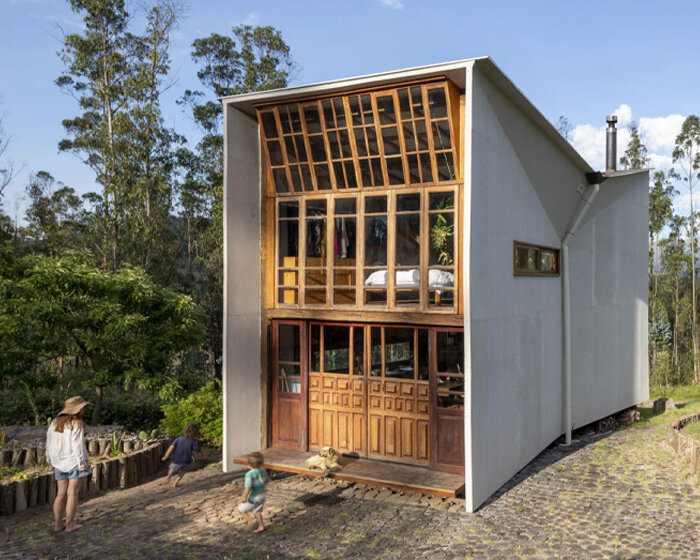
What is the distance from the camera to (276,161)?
965 centimetres

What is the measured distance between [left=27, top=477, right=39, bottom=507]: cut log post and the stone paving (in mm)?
207

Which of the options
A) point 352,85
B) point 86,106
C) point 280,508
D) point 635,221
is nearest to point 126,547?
point 280,508

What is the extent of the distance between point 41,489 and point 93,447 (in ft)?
4.79

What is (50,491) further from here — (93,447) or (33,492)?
(93,447)

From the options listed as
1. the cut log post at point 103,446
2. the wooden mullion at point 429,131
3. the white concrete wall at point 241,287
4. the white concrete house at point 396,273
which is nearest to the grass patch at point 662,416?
the white concrete house at point 396,273

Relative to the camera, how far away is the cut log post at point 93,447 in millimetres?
9664

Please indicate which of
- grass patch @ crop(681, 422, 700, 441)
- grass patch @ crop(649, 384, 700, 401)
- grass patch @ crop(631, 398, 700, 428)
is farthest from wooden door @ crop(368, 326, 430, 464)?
grass patch @ crop(649, 384, 700, 401)

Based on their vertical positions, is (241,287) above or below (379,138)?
below

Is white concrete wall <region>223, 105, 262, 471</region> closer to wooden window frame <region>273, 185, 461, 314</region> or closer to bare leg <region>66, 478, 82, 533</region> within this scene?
wooden window frame <region>273, 185, 461, 314</region>

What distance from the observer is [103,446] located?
31.9 ft

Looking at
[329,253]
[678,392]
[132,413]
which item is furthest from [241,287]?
[678,392]

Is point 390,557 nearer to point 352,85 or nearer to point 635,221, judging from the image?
point 352,85

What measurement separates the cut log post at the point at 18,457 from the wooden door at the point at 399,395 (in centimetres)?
543

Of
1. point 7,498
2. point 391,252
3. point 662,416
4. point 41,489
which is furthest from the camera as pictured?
point 662,416
